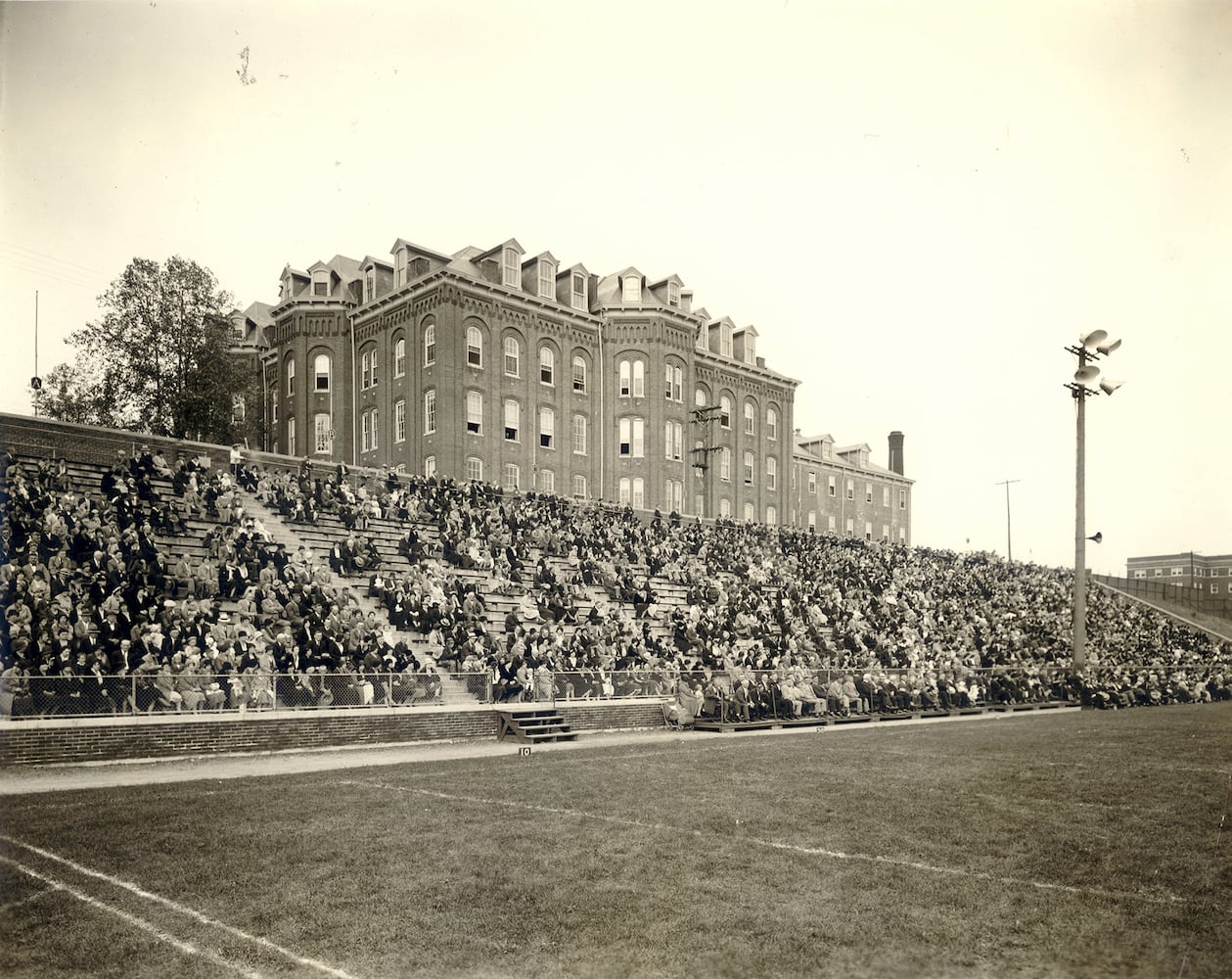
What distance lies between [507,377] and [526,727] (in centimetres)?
2683

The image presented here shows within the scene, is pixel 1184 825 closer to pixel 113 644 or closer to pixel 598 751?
pixel 598 751

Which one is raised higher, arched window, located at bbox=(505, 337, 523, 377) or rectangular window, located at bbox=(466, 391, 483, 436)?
arched window, located at bbox=(505, 337, 523, 377)

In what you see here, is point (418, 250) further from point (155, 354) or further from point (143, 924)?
point (143, 924)

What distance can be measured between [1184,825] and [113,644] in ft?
50.9

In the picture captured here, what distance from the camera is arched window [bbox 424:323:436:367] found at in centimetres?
4259

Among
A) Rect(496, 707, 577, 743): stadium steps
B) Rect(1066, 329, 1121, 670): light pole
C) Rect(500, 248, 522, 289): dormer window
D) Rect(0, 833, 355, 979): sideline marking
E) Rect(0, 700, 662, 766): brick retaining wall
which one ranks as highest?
Rect(500, 248, 522, 289): dormer window

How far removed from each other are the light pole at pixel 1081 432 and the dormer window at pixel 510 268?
2544 cm

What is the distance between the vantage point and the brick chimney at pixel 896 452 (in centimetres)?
8100

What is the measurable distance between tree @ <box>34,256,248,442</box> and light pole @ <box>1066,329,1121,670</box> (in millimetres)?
34007

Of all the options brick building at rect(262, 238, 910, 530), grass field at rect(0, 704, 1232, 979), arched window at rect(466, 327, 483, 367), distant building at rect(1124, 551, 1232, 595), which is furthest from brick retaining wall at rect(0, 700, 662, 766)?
distant building at rect(1124, 551, 1232, 595)

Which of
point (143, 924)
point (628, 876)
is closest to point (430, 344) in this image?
point (628, 876)

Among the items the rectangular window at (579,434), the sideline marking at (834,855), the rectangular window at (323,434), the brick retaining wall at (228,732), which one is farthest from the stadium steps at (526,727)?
the rectangular window at (323,434)

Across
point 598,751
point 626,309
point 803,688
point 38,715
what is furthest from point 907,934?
point 626,309

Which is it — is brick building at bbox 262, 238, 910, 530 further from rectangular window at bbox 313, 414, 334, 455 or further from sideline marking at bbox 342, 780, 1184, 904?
sideline marking at bbox 342, 780, 1184, 904
